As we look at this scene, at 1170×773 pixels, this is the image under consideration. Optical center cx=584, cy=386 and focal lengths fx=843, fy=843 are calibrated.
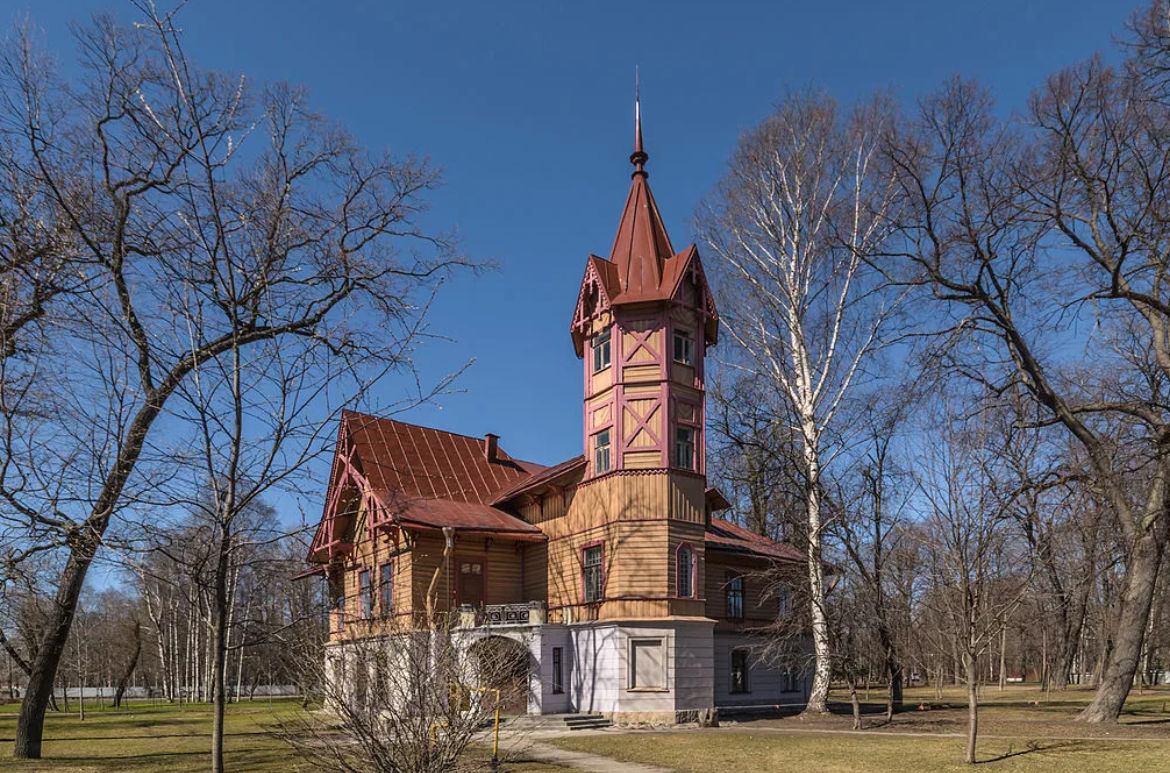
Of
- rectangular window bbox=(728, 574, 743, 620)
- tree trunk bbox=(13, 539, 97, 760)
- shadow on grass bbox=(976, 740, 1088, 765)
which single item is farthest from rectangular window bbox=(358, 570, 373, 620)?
rectangular window bbox=(728, 574, 743, 620)

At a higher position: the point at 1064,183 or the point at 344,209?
the point at 1064,183

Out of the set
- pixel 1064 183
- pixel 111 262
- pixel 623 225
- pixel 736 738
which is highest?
pixel 623 225

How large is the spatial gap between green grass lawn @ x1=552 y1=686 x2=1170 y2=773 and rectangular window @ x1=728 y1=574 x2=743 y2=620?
5791mm

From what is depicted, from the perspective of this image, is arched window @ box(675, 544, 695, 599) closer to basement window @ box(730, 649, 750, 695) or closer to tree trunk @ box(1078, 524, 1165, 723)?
basement window @ box(730, 649, 750, 695)

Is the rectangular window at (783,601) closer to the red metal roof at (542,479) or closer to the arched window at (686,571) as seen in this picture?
the arched window at (686,571)

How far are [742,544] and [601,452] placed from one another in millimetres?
8036

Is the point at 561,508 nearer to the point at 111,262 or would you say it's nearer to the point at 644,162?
the point at 644,162

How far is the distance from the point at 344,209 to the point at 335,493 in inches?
908

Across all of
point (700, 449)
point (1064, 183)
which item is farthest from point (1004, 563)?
point (700, 449)

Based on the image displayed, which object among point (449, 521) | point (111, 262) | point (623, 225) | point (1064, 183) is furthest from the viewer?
point (623, 225)

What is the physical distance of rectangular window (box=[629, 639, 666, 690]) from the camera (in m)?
25.9

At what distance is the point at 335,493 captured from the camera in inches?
1240

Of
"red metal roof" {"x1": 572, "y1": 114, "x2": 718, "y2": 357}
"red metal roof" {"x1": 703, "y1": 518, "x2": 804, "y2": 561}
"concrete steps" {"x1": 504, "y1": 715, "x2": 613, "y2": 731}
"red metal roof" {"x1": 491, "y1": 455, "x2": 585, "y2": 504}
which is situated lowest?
"concrete steps" {"x1": 504, "y1": 715, "x2": 613, "y2": 731}

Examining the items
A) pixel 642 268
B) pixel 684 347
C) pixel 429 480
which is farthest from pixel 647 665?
pixel 642 268
